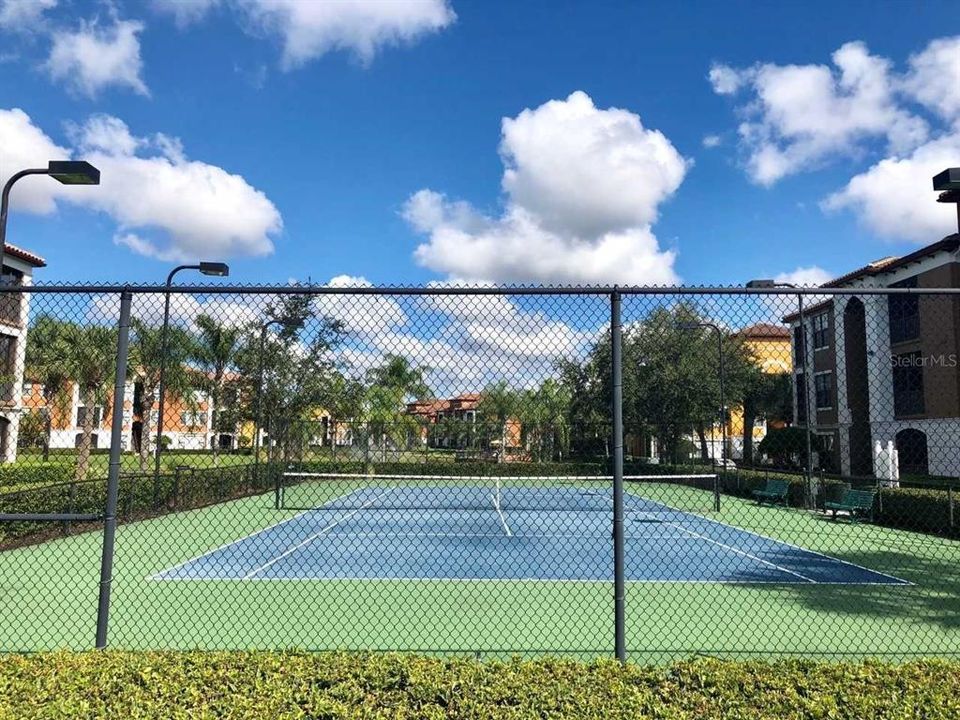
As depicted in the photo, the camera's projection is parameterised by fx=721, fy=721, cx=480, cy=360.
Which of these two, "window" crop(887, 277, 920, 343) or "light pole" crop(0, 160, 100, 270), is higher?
"window" crop(887, 277, 920, 343)

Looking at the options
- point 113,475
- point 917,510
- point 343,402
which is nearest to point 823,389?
point 917,510

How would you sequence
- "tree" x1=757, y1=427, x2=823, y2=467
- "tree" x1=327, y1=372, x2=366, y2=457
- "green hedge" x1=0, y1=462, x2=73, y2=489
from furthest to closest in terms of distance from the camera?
1. "tree" x1=757, y1=427, x2=823, y2=467
2. "green hedge" x1=0, y1=462, x2=73, y2=489
3. "tree" x1=327, y1=372, x2=366, y2=457

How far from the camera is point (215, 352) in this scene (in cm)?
1599

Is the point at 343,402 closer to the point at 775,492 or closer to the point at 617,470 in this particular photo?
the point at 617,470

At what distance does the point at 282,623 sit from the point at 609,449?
147 inches

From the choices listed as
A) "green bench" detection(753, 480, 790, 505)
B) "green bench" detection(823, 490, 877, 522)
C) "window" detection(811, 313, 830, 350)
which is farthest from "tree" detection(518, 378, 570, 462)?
"window" detection(811, 313, 830, 350)

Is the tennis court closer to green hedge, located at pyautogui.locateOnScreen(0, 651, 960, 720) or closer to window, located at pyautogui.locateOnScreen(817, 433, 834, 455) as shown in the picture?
green hedge, located at pyautogui.locateOnScreen(0, 651, 960, 720)

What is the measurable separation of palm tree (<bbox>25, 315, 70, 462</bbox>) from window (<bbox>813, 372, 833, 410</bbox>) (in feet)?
111

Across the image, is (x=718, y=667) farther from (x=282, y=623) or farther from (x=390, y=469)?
(x=282, y=623)

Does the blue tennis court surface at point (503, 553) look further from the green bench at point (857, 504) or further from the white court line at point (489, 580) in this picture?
the green bench at point (857, 504)

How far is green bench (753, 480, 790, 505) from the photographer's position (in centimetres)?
2169

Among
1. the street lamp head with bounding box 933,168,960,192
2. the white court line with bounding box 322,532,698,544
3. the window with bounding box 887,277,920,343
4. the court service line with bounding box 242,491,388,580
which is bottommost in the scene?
the white court line with bounding box 322,532,698,544

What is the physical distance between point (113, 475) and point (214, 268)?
9.66m

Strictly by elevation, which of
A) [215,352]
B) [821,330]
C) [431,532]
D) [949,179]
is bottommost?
[431,532]
